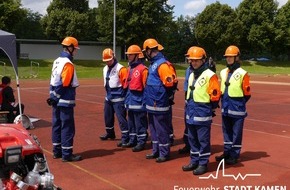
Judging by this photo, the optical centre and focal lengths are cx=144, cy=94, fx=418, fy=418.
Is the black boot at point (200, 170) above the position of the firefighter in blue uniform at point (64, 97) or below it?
below

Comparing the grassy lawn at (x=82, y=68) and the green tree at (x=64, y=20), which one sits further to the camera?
the green tree at (x=64, y=20)

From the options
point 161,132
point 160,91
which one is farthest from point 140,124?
point 160,91

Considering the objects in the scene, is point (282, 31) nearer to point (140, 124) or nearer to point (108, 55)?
point (108, 55)

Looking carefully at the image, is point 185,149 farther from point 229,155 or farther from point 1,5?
point 1,5

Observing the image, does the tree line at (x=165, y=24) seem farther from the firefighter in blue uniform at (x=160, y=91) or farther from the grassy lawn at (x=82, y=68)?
the firefighter in blue uniform at (x=160, y=91)

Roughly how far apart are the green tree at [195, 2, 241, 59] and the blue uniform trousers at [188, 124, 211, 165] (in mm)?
48609

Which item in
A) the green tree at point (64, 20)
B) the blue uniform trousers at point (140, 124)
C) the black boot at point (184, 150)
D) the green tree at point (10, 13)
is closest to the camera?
the black boot at point (184, 150)

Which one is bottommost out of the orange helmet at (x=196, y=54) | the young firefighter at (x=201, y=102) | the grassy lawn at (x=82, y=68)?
the grassy lawn at (x=82, y=68)

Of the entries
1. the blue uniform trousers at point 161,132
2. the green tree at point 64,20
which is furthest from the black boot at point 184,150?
the green tree at point 64,20

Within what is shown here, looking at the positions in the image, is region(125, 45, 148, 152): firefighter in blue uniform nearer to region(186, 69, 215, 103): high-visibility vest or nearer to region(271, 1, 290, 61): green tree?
region(186, 69, 215, 103): high-visibility vest

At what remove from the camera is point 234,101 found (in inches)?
293

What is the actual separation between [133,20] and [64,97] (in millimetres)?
40084

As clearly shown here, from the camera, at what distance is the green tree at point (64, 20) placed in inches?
1734

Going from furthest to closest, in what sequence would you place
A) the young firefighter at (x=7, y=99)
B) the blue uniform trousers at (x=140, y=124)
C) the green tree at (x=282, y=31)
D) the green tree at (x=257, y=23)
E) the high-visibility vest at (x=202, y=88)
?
the green tree at (x=282, y=31) < the green tree at (x=257, y=23) < the young firefighter at (x=7, y=99) < the blue uniform trousers at (x=140, y=124) < the high-visibility vest at (x=202, y=88)
